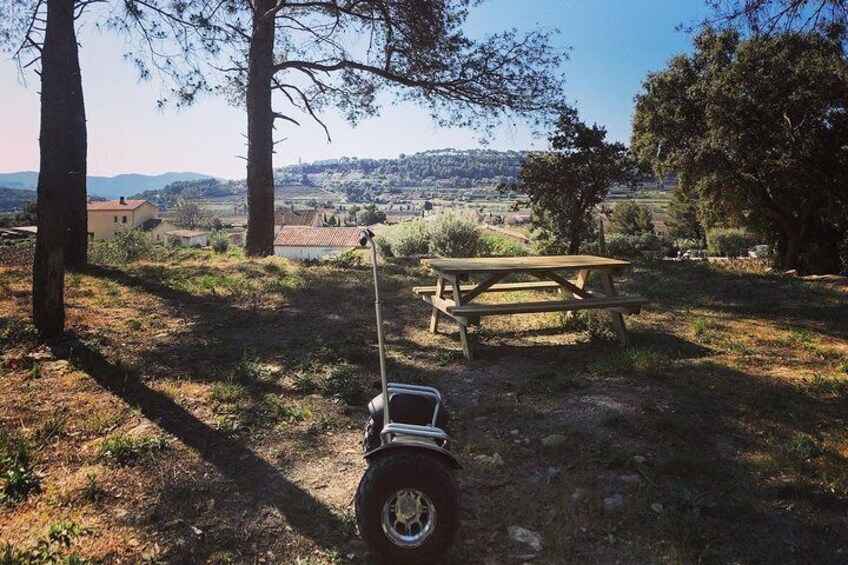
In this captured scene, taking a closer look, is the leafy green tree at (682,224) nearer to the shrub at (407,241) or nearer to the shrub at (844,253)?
the shrub at (844,253)

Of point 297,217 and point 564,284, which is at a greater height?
point 297,217

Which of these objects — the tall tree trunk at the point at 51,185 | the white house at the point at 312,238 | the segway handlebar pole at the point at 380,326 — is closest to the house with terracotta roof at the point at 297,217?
the white house at the point at 312,238

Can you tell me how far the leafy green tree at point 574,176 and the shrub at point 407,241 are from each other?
270cm

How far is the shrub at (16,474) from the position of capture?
2.66m

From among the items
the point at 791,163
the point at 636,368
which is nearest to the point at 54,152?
the point at 636,368

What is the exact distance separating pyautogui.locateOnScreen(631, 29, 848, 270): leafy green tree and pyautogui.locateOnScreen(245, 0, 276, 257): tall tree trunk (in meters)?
10.4

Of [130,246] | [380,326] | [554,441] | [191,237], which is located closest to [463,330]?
[554,441]

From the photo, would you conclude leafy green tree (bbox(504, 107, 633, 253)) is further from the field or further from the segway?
the segway

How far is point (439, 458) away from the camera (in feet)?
7.30

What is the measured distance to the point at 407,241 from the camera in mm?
14859

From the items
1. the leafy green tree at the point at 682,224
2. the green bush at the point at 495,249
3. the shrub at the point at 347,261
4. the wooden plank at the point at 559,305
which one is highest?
the leafy green tree at the point at 682,224

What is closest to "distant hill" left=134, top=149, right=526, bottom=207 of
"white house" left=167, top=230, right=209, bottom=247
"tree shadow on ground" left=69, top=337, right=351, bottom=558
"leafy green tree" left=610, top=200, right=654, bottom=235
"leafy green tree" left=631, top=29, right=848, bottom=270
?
"white house" left=167, top=230, right=209, bottom=247

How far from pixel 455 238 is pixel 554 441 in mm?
10472

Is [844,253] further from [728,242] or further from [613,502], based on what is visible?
[728,242]
